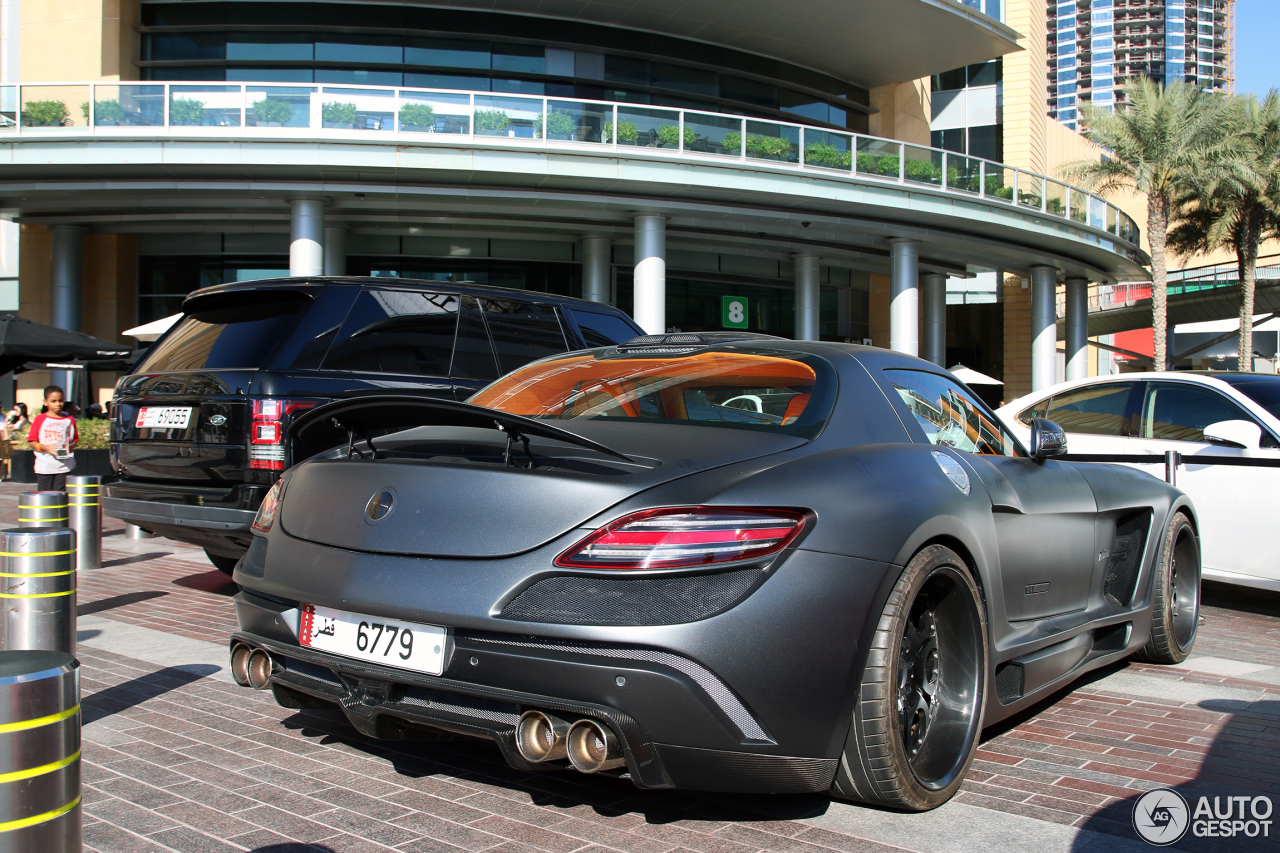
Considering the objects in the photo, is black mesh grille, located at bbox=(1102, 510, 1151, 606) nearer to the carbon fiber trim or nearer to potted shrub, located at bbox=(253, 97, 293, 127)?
the carbon fiber trim

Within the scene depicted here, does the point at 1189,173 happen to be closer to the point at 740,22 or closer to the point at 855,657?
the point at 740,22

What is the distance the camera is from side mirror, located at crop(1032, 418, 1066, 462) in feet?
12.6

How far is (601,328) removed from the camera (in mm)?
7320

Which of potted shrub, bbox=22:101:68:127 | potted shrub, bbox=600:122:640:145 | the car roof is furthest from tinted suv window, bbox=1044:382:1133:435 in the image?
potted shrub, bbox=22:101:68:127

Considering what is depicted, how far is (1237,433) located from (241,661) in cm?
585

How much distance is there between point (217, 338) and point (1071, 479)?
14.9 ft

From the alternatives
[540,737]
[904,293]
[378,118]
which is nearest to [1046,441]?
[540,737]

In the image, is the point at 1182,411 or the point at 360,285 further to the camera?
the point at 1182,411

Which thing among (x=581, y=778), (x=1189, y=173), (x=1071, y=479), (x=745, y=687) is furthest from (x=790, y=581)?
(x=1189, y=173)

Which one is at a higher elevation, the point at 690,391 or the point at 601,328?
the point at 601,328

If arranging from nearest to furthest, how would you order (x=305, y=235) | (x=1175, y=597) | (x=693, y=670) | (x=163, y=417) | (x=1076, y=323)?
(x=693, y=670) → (x=1175, y=597) → (x=163, y=417) → (x=305, y=235) → (x=1076, y=323)

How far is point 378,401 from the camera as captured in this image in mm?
2900

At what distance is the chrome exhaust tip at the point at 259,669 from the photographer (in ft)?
9.52

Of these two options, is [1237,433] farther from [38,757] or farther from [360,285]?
[38,757]
